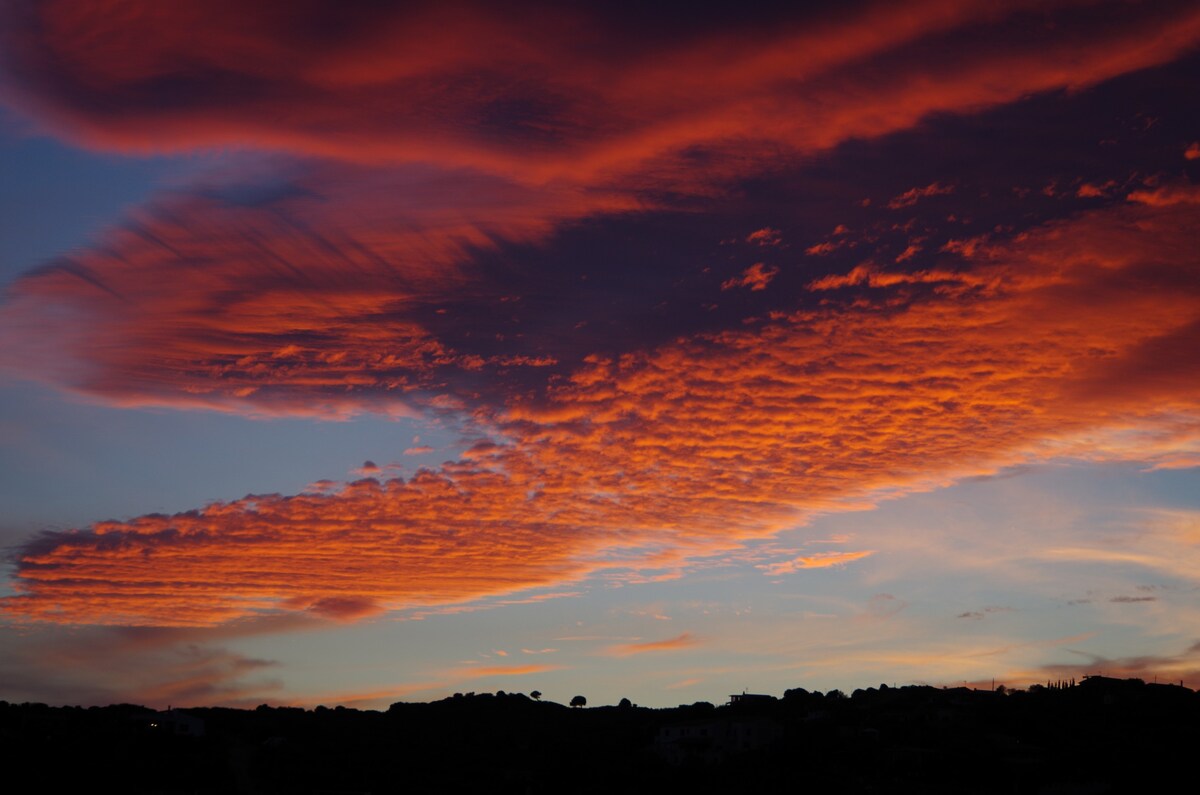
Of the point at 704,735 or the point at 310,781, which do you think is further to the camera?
the point at 704,735

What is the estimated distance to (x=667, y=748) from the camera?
130250mm

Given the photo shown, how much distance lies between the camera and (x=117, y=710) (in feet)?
465

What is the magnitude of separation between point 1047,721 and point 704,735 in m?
36.0

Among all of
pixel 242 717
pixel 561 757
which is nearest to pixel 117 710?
pixel 242 717

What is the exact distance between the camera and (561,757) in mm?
125875

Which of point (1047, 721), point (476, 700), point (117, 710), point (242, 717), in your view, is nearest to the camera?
point (1047, 721)

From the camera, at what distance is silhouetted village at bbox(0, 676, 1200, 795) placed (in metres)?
102

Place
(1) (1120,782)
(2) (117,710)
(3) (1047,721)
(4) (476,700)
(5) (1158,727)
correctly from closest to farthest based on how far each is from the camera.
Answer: (1) (1120,782) < (5) (1158,727) < (3) (1047,721) < (2) (117,710) < (4) (476,700)

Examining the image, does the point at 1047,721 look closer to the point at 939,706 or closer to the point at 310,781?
the point at 939,706

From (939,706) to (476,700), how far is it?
71588 mm

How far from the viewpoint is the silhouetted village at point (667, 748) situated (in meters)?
102

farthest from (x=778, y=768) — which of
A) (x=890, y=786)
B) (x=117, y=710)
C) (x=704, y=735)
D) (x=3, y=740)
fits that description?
(x=117, y=710)

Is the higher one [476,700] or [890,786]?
[476,700]

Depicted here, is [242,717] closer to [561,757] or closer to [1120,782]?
[561,757]
